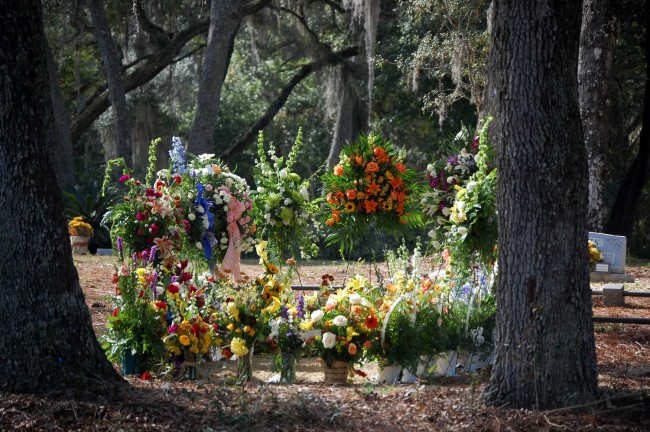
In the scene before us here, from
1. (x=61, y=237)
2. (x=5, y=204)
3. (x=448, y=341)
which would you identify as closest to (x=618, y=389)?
(x=448, y=341)

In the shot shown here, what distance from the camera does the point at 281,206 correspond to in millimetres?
8281

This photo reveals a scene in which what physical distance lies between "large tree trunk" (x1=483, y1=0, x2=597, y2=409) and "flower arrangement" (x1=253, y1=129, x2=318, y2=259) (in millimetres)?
3517

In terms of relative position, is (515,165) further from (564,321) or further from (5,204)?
(5,204)

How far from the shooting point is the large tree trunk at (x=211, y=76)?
54.2 ft

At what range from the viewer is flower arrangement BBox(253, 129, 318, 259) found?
8.27 meters

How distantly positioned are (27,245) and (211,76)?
469 inches

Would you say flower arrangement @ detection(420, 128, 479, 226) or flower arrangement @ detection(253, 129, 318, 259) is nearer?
flower arrangement @ detection(420, 128, 479, 226)

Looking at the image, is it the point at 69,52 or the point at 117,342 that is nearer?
the point at 117,342

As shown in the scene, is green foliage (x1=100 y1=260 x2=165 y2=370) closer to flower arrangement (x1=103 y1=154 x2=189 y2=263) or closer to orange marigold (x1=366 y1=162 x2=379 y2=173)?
flower arrangement (x1=103 y1=154 x2=189 y2=263)

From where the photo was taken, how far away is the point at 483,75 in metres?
16.8

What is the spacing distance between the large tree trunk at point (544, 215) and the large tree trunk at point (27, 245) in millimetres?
2383

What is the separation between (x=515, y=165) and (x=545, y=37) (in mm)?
700

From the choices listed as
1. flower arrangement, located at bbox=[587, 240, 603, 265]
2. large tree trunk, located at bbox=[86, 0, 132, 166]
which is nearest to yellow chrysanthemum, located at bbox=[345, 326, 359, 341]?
flower arrangement, located at bbox=[587, 240, 603, 265]

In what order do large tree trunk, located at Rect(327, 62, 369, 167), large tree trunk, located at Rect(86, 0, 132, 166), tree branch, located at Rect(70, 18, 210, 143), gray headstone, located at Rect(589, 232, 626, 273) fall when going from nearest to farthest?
gray headstone, located at Rect(589, 232, 626, 273) → large tree trunk, located at Rect(86, 0, 132, 166) → tree branch, located at Rect(70, 18, 210, 143) → large tree trunk, located at Rect(327, 62, 369, 167)
